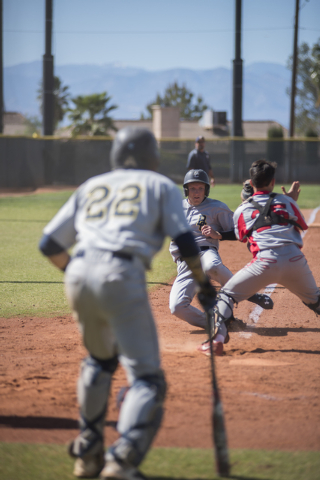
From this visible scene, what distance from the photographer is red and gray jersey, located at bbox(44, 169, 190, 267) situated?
274cm

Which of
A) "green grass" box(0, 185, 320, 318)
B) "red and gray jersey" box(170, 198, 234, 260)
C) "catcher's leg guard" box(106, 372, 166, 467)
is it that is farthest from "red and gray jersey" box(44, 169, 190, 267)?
"green grass" box(0, 185, 320, 318)

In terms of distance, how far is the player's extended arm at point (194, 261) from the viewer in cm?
287

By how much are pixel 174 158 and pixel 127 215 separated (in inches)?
1125

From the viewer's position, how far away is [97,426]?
2.92m

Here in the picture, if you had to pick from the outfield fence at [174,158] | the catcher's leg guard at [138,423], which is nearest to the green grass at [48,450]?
the catcher's leg guard at [138,423]

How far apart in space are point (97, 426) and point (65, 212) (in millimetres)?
1187

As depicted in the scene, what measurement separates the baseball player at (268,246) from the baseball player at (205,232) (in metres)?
0.75

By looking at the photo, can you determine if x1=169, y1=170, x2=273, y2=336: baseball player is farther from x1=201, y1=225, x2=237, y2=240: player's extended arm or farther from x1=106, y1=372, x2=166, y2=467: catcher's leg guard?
x1=106, y1=372, x2=166, y2=467: catcher's leg guard

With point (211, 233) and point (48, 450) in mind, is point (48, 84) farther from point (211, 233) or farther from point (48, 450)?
point (48, 450)

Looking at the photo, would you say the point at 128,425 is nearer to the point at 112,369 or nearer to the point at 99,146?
the point at 112,369

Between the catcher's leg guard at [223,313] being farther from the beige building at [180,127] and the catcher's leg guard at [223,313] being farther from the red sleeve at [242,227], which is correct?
the beige building at [180,127]

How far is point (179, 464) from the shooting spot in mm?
3104

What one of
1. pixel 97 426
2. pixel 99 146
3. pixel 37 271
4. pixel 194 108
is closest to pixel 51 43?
pixel 99 146

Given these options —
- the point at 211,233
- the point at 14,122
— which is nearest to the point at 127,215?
the point at 211,233
